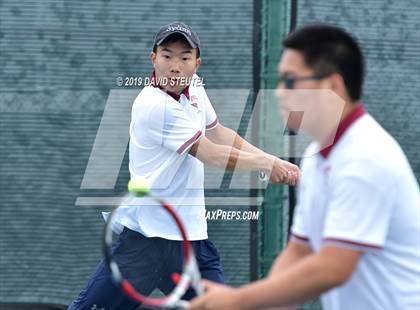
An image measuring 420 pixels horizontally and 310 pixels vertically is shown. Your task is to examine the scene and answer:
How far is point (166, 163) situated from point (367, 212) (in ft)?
8.53

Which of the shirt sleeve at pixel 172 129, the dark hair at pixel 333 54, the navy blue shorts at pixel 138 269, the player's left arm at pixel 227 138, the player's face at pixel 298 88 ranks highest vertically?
the dark hair at pixel 333 54

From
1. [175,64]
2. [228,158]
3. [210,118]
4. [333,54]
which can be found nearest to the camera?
[333,54]

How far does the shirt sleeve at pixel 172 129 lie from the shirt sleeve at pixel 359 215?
8.01 feet

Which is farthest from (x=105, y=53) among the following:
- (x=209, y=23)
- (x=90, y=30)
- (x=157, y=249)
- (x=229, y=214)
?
(x=157, y=249)

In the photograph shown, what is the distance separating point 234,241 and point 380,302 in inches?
142

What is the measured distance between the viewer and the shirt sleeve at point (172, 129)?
580 cm

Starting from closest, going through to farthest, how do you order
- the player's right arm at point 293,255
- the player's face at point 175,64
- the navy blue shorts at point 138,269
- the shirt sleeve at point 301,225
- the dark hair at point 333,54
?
1. the dark hair at point 333,54
2. the shirt sleeve at point 301,225
3. the player's right arm at point 293,255
4. the navy blue shorts at point 138,269
5. the player's face at point 175,64

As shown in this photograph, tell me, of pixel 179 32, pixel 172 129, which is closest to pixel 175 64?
pixel 179 32

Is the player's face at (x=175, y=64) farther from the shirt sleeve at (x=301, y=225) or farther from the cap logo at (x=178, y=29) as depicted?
the shirt sleeve at (x=301, y=225)

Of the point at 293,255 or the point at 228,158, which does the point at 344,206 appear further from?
the point at 228,158

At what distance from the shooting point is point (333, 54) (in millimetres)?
3516

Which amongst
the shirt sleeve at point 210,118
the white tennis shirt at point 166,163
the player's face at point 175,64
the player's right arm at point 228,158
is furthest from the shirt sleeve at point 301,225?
the shirt sleeve at point 210,118

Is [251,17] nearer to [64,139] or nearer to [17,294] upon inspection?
[64,139]

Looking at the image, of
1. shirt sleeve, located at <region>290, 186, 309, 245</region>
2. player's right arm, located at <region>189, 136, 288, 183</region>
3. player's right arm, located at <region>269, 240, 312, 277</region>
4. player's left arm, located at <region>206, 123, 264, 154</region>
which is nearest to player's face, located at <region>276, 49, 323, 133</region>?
shirt sleeve, located at <region>290, 186, 309, 245</region>
